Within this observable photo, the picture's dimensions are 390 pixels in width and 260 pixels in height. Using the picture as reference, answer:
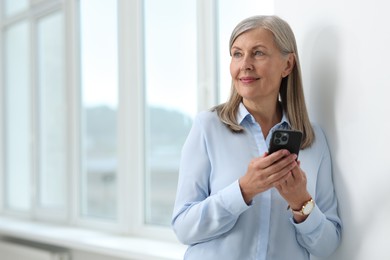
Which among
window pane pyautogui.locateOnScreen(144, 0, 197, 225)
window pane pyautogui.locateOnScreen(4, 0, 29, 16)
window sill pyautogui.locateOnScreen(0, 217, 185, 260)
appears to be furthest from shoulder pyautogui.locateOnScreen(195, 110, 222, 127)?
window pane pyautogui.locateOnScreen(4, 0, 29, 16)

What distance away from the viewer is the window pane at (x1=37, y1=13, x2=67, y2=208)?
14.3ft

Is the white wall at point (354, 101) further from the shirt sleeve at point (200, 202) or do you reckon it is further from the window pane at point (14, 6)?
the window pane at point (14, 6)

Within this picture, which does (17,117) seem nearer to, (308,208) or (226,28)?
(226,28)

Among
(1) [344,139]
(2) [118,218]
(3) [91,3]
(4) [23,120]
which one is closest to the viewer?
(1) [344,139]

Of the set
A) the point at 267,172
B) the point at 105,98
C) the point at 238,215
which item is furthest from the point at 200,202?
the point at 105,98

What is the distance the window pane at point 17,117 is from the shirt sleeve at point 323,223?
3400 mm

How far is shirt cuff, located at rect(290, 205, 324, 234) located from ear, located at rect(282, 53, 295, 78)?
453 mm

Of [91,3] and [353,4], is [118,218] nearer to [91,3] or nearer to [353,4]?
[91,3]

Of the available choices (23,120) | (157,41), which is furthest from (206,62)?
(23,120)

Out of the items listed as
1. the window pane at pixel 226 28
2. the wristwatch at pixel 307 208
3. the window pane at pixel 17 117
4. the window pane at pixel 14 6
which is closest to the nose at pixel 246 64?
the wristwatch at pixel 307 208

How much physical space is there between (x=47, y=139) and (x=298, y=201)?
3.19 metres

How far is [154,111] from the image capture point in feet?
11.2

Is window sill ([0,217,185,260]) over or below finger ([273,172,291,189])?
below

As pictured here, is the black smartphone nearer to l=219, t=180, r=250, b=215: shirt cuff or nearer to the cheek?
l=219, t=180, r=250, b=215: shirt cuff
